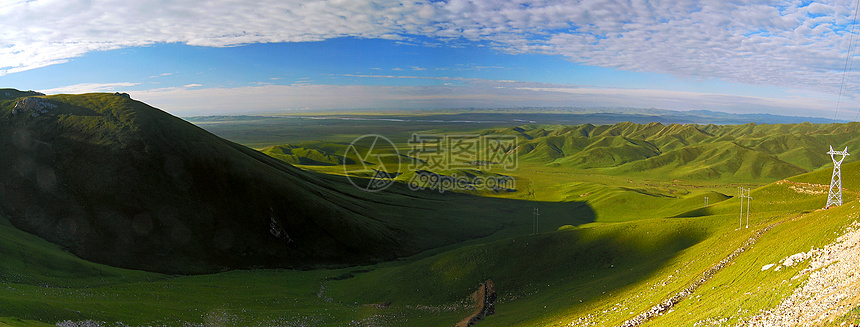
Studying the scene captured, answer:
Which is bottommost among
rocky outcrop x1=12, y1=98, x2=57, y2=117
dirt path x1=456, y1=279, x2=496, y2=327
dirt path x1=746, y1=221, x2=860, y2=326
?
dirt path x1=456, y1=279, x2=496, y2=327

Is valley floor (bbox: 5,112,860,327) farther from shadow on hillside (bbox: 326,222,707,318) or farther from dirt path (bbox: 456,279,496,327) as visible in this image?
dirt path (bbox: 456,279,496,327)

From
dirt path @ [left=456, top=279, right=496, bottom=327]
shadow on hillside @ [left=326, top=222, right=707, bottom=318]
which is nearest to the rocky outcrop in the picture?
shadow on hillside @ [left=326, top=222, right=707, bottom=318]

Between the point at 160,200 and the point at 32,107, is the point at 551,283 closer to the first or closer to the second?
the point at 160,200

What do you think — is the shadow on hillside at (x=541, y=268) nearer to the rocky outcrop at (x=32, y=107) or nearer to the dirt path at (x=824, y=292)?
the dirt path at (x=824, y=292)

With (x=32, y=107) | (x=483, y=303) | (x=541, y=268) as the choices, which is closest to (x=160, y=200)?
(x=32, y=107)

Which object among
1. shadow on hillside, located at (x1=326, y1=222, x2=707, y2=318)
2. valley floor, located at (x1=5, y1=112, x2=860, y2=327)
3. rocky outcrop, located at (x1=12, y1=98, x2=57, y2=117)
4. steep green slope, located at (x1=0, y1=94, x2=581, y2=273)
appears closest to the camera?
valley floor, located at (x1=5, y1=112, x2=860, y2=327)

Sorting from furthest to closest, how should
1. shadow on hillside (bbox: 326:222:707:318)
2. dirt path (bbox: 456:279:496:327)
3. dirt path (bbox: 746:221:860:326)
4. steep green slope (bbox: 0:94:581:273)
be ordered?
1. steep green slope (bbox: 0:94:581:273)
2. shadow on hillside (bbox: 326:222:707:318)
3. dirt path (bbox: 456:279:496:327)
4. dirt path (bbox: 746:221:860:326)

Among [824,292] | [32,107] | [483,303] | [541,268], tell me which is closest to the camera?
[824,292]

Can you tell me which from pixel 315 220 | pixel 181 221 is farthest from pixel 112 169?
pixel 315 220
